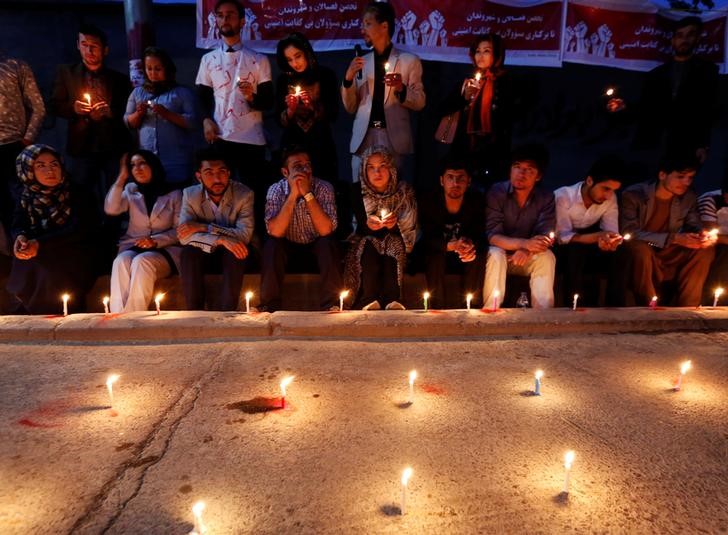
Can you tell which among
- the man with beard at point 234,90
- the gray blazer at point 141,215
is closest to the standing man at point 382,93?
the man with beard at point 234,90

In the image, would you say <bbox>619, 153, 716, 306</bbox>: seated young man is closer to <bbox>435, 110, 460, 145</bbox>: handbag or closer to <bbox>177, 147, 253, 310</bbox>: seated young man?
<bbox>435, 110, 460, 145</bbox>: handbag

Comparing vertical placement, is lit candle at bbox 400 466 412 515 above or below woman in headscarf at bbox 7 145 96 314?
below

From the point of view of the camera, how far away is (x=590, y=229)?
4.39 metres

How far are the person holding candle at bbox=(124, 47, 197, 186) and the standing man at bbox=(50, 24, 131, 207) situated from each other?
8.1 inches

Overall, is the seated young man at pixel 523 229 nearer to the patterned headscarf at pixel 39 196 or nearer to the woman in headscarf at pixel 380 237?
the woman in headscarf at pixel 380 237

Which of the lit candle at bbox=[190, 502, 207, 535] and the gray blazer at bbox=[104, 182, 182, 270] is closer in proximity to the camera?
the lit candle at bbox=[190, 502, 207, 535]

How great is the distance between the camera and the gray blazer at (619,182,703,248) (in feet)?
14.2

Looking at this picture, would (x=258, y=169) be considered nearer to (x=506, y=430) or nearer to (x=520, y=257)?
(x=520, y=257)

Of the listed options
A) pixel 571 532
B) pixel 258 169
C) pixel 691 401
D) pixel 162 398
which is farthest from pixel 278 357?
pixel 258 169

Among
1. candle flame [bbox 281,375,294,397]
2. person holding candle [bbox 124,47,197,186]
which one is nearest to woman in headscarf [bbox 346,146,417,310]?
candle flame [bbox 281,375,294,397]

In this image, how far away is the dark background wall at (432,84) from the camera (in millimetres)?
5891

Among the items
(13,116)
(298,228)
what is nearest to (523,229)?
(298,228)

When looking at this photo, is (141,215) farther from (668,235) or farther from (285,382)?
(668,235)

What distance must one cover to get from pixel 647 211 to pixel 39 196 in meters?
5.25
